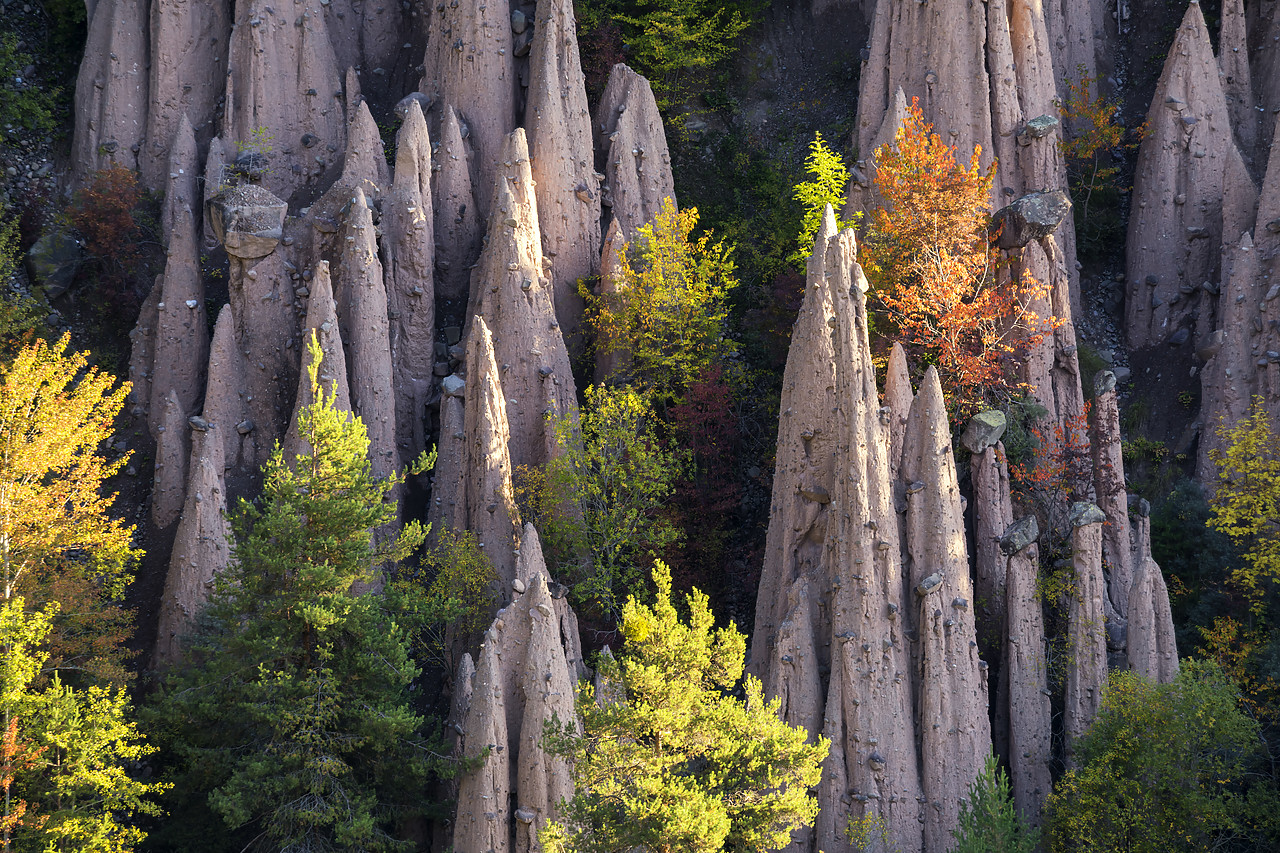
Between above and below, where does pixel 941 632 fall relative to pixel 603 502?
below

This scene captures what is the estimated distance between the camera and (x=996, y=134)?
36.4m

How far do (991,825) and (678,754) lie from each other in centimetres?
714

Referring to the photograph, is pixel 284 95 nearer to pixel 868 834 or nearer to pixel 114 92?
pixel 114 92

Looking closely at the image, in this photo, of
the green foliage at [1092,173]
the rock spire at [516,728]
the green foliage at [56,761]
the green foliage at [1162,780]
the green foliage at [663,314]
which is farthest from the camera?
the green foliage at [1092,173]

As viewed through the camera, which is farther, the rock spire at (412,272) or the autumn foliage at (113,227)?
the autumn foliage at (113,227)

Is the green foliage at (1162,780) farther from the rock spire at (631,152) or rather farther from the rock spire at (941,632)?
the rock spire at (631,152)

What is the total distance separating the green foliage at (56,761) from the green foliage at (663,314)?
50.9 ft

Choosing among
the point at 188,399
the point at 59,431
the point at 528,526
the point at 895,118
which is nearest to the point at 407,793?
the point at 528,526

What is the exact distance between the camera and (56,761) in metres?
24.3

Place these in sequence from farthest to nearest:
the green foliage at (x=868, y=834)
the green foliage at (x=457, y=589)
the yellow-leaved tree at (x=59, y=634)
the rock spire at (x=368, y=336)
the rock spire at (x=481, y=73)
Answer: the rock spire at (x=481, y=73), the rock spire at (x=368, y=336), the green foliage at (x=457, y=589), the green foliage at (x=868, y=834), the yellow-leaved tree at (x=59, y=634)

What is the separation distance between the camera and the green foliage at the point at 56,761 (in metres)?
23.3

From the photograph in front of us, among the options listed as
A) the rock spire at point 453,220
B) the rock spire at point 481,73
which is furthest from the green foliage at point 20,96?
the rock spire at point 453,220

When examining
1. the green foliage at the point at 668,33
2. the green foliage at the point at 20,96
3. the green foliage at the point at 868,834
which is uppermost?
the green foliage at the point at 668,33

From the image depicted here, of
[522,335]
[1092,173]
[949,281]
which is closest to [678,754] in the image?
[522,335]
